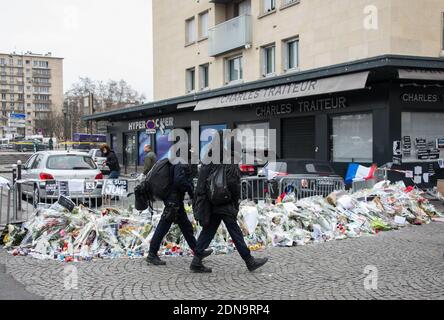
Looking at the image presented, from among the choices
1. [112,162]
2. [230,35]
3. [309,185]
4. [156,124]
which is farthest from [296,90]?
[156,124]

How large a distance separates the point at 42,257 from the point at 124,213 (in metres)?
1.73

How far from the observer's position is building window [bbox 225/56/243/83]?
2597 centimetres

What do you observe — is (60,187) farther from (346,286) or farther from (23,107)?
(23,107)

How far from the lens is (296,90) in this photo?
1811cm

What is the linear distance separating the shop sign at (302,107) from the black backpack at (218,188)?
12.5 meters

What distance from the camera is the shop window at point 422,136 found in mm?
16578

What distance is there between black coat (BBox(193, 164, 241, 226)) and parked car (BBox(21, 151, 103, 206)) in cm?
369

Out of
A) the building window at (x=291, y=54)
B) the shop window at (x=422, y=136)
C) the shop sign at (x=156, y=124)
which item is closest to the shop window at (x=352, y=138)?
the shop window at (x=422, y=136)

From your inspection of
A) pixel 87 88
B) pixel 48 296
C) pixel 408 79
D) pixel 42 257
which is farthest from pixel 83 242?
pixel 87 88

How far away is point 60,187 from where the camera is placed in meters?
9.31

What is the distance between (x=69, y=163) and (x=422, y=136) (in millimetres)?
11505

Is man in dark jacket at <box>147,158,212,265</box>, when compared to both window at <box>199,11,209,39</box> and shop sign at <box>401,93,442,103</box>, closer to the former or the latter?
shop sign at <box>401,93,442,103</box>

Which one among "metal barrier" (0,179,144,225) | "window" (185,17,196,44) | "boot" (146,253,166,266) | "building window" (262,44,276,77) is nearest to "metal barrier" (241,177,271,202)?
"metal barrier" (0,179,144,225)

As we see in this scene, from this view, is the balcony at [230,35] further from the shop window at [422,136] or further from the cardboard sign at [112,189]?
the cardboard sign at [112,189]
